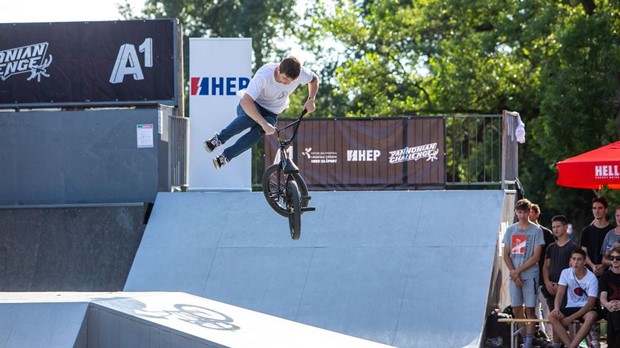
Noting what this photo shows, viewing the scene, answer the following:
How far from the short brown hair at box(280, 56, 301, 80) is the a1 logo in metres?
6.65

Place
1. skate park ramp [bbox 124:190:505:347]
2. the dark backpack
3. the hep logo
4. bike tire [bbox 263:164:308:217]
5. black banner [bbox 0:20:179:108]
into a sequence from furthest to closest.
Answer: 1. black banner [bbox 0:20:179:108]
2. the hep logo
3. skate park ramp [bbox 124:190:505:347]
4. the dark backpack
5. bike tire [bbox 263:164:308:217]

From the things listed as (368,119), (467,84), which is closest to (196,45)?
(368,119)

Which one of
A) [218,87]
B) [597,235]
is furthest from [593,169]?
[218,87]

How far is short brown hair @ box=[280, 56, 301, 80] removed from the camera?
33.1ft

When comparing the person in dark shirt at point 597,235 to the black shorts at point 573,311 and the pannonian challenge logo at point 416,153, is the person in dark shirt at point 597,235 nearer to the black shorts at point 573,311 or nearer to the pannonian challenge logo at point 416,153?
the black shorts at point 573,311

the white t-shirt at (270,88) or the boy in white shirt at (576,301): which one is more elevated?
the white t-shirt at (270,88)

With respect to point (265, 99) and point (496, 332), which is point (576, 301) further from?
point (265, 99)

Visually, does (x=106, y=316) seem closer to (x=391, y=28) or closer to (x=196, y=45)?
(x=196, y=45)

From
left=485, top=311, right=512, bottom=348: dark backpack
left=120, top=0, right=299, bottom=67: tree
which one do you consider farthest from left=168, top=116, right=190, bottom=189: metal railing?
left=120, top=0, right=299, bottom=67: tree

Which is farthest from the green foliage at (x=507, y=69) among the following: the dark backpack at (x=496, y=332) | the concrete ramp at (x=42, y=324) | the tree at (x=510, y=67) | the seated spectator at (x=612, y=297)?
the concrete ramp at (x=42, y=324)

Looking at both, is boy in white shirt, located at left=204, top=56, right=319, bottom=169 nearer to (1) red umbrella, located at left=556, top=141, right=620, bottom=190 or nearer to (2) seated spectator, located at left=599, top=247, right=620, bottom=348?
(1) red umbrella, located at left=556, top=141, right=620, bottom=190

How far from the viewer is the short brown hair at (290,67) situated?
33.1ft

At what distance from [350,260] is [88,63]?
516cm

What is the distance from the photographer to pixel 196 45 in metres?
16.2
